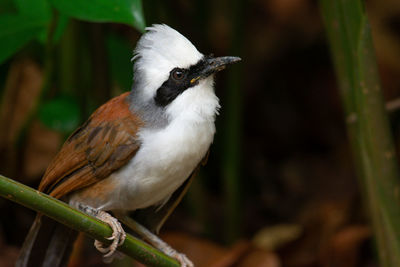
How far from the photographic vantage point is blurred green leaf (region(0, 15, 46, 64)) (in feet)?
9.16

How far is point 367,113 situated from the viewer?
2.68 metres

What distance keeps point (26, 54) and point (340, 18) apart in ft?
6.99

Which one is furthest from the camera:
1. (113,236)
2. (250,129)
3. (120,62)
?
(250,129)

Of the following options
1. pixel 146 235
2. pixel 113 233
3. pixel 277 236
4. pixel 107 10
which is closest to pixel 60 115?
pixel 146 235

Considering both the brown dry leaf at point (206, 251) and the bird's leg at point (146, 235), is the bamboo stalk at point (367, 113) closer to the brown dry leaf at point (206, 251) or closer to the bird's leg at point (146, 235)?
the bird's leg at point (146, 235)

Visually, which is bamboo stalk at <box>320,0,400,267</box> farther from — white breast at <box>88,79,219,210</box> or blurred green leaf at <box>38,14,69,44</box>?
blurred green leaf at <box>38,14,69,44</box>

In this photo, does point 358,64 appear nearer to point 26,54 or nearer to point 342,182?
point 26,54

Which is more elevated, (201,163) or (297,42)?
(297,42)

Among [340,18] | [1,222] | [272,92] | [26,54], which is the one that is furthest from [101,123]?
[272,92]

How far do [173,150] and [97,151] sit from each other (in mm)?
347

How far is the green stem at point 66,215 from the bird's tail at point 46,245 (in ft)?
2.62

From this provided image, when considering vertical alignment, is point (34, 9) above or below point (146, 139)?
above

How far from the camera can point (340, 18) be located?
2.67 m

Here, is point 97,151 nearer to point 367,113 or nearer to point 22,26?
point 22,26
